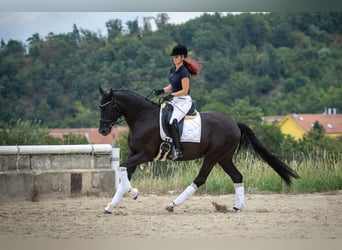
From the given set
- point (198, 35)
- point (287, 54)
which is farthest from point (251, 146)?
point (287, 54)

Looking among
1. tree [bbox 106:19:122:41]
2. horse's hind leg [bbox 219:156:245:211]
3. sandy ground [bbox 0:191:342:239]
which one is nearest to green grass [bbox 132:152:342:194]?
sandy ground [bbox 0:191:342:239]

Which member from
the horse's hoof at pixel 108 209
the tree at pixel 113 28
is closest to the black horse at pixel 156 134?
the horse's hoof at pixel 108 209

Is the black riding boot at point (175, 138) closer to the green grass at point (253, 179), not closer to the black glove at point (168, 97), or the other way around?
the black glove at point (168, 97)

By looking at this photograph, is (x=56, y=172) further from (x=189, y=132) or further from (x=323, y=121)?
(x=323, y=121)

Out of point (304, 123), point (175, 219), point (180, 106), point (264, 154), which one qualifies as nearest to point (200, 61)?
point (304, 123)

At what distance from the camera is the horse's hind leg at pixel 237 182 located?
9.36 metres

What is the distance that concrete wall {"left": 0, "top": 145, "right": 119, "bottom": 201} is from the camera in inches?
403

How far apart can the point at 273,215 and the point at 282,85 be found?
155 ft

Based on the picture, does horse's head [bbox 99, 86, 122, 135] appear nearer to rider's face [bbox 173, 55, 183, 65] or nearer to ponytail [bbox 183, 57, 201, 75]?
rider's face [bbox 173, 55, 183, 65]

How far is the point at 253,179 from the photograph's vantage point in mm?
11812

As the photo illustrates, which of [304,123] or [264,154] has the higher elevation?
[304,123]

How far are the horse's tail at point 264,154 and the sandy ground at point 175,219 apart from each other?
41 cm

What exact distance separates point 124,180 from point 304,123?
44790 millimetres

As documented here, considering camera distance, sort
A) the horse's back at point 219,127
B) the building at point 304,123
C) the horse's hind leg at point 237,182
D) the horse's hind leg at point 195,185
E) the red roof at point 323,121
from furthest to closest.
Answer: the building at point 304,123 → the red roof at point 323,121 → the horse's back at point 219,127 → the horse's hind leg at point 237,182 → the horse's hind leg at point 195,185
